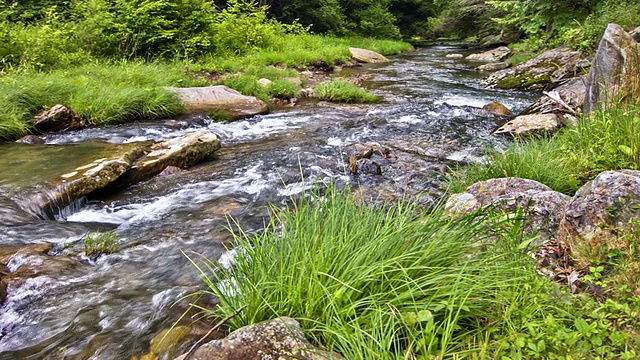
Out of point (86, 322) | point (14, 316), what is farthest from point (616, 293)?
point (14, 316)

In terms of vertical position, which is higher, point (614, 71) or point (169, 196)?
point (614, 71)

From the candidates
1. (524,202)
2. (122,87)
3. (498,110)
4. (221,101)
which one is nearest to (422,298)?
(524,202)

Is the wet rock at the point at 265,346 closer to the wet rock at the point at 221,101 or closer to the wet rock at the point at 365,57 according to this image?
the wet rock at the point at 221,101

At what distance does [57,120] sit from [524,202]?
7.51m

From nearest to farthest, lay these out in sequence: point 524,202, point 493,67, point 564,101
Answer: point 524,202 < point 564,101 < point 493,67

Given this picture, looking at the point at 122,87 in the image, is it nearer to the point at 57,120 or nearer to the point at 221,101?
the point at 57,120

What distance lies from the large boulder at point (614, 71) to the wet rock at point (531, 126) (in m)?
1.04

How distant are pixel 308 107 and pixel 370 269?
343 inches

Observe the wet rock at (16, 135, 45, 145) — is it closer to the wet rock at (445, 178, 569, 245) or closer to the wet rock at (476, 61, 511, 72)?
the wet rock at (445, 178, 569, 245)

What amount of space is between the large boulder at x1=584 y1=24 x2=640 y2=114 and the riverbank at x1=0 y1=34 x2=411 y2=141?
281 inches

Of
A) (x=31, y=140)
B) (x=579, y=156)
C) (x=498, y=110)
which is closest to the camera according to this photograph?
(x=579, y=156)

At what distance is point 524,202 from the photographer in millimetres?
2996

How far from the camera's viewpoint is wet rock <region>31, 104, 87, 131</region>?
6.82 m

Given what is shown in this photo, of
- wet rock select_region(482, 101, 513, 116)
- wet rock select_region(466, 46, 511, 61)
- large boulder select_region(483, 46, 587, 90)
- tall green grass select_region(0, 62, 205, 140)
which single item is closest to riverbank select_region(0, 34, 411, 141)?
tall green grass select_region(0, 62, 205, 140)
